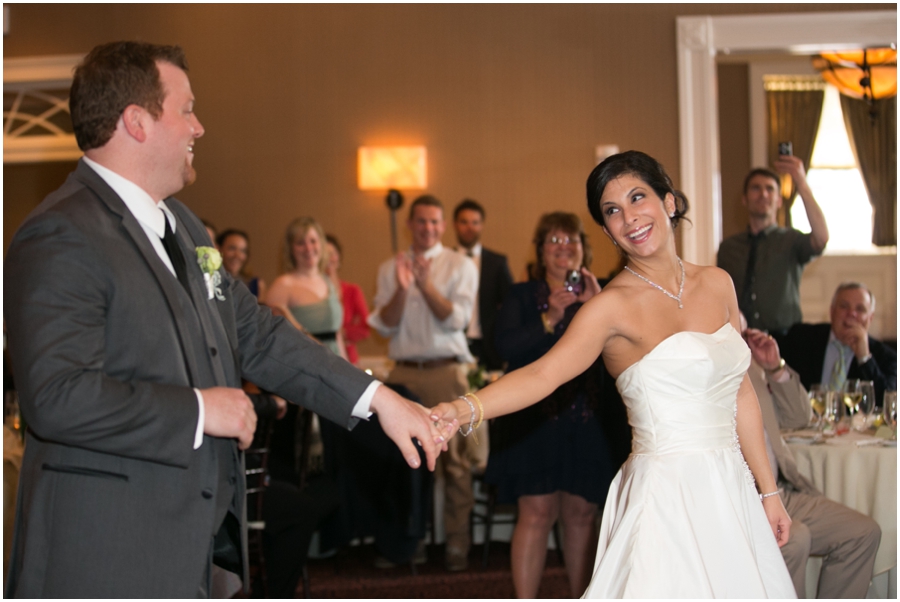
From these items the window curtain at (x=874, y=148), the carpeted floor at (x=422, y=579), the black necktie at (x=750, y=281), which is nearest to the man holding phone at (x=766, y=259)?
the black necktie at (x=750, y=281)

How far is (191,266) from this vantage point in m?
1.91

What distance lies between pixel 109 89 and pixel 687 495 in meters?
1.57

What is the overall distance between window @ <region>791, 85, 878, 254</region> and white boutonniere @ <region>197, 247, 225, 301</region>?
8.31m

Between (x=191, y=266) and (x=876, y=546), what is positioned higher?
(x=191, y=266)

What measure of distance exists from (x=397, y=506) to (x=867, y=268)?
621 cm

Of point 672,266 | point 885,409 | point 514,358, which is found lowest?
point 885,409

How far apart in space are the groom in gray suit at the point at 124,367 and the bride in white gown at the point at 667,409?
2.03 feet

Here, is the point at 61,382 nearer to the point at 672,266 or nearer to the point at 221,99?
the point at 672,266

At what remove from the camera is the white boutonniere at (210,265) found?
192 cm

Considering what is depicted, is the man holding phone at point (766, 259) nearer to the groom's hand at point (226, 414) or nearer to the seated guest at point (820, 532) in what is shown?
the seated guest at point (820, 532)

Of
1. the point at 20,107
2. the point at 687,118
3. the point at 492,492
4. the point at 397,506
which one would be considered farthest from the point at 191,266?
the point at 20,107

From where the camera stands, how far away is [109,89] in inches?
71.2

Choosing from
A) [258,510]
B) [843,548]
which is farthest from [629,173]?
[258,510]

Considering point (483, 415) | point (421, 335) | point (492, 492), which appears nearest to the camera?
point (483, 415)
